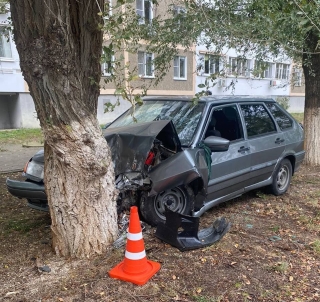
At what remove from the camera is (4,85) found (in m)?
14.7

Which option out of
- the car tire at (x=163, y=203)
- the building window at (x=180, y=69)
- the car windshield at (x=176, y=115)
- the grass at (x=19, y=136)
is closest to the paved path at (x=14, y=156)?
the grass at (x=19, y=136)

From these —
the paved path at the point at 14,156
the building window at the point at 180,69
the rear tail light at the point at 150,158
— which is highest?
the building window at the point at 180,69

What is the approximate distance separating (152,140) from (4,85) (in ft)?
44.7

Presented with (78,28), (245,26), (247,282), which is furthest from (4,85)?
(247,282)

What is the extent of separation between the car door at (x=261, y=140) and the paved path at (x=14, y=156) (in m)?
5.36

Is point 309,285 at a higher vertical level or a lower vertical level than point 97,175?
lower

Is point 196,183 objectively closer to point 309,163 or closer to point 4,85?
point 309,163

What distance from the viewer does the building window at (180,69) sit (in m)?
20.7

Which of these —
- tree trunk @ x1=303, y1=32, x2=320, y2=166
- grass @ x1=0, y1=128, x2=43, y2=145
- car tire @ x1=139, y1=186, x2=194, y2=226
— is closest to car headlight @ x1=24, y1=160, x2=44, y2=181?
car tire @ x1=139, y1=186, x2=194, y2=226

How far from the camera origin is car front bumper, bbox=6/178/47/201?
356 centimetres

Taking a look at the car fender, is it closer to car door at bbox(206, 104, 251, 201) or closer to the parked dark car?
the parked dark car

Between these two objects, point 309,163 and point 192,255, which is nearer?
point 192,255

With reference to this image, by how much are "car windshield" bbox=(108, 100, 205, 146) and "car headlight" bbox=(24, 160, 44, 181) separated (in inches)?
50.0

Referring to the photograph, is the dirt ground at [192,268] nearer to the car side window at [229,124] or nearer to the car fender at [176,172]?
the car fender at [176,172]
